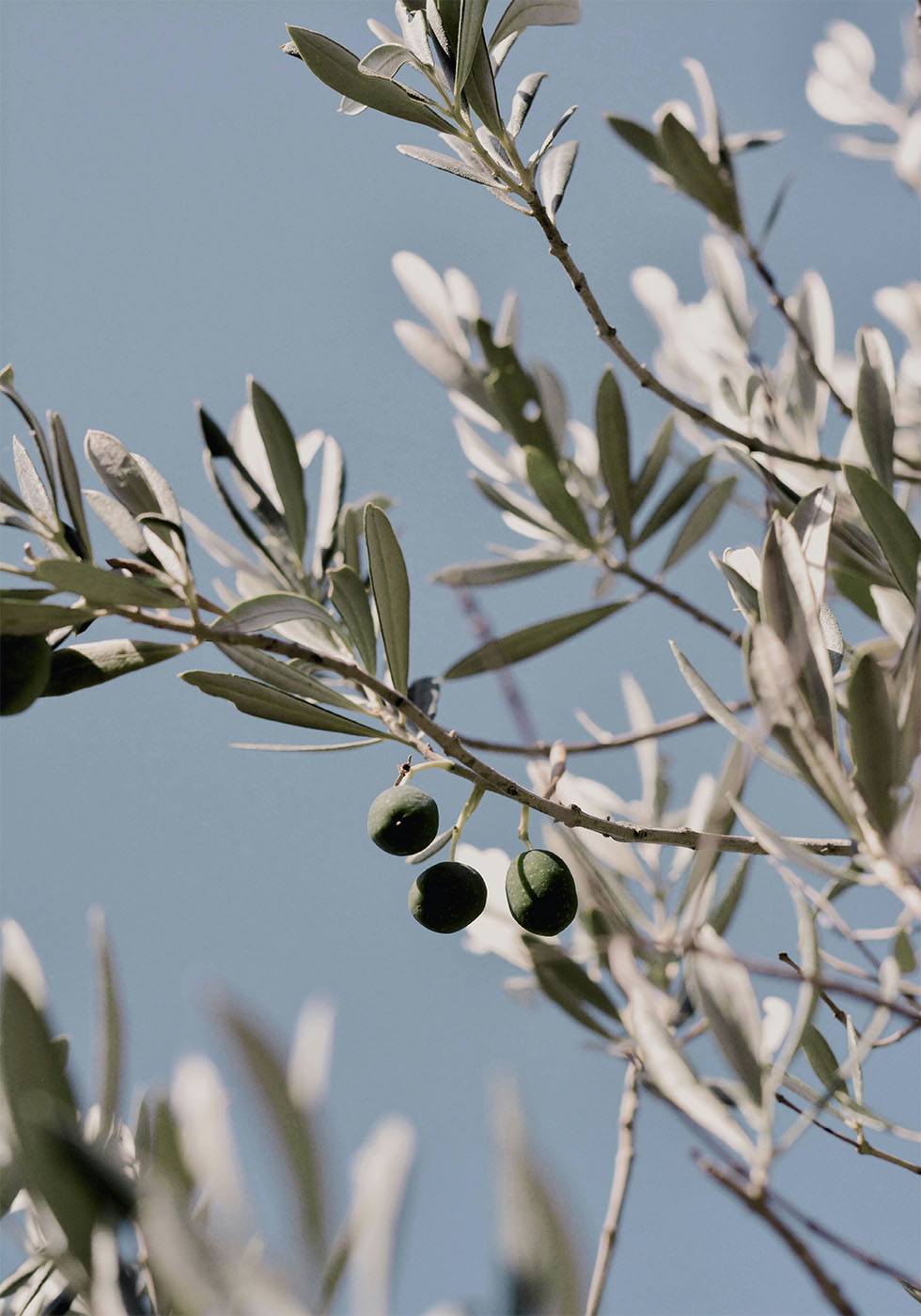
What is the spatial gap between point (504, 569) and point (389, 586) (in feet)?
3.02

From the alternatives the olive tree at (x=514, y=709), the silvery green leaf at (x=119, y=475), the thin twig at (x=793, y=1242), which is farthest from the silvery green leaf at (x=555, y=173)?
the thin twig at (x=793, y=1242)

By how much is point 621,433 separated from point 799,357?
0.55 meters

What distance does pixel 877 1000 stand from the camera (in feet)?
2.31

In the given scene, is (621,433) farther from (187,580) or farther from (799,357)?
(187,580)

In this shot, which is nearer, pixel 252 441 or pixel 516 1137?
pixel 516 1137

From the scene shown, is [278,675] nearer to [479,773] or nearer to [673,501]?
[479,773]

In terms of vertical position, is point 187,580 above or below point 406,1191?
above

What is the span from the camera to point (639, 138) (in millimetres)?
2254

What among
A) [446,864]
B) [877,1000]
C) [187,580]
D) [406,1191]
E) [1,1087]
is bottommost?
[446,864]

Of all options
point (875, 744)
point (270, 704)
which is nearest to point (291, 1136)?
point (875, 744)

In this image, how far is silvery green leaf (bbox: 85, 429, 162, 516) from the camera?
1246 millimetres

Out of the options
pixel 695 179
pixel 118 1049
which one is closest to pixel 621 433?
pixel 695 179

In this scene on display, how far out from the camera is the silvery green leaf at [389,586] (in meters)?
1.26

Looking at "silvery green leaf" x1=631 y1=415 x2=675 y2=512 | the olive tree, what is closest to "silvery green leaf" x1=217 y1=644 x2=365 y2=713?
the olive tree
